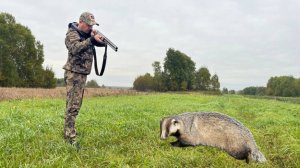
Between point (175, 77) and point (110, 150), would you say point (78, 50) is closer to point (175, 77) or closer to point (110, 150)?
point (110, 150)

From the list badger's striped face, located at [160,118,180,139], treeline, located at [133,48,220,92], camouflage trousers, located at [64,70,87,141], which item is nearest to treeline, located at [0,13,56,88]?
treeline, located at [133,48,220,92]

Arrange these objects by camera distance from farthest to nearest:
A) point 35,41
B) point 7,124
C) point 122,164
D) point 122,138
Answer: point 35,41, point 7,124, point 122,138, point 122,164

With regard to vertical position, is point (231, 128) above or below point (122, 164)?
above

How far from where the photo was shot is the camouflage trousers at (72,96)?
24.7ft

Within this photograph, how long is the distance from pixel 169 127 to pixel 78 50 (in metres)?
2.53

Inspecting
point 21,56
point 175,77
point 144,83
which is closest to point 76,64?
point 21,56

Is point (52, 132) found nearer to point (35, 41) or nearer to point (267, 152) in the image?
point (267, 152)

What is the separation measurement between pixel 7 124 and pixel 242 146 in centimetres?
670

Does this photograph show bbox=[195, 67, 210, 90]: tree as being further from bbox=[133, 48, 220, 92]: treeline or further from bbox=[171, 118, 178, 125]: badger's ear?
bbox=[171, 118, 178, 125]: badger's ear

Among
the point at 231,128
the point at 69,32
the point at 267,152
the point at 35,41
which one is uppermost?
the point at 35,41

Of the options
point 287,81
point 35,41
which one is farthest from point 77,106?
point 287,81

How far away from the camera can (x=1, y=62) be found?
1949 inches

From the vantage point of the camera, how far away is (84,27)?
7504 millimetres

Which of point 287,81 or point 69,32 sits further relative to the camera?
point 287,81
